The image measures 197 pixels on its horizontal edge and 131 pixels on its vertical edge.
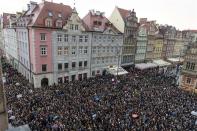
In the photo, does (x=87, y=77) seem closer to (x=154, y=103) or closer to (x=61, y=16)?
(x=61, y=16)

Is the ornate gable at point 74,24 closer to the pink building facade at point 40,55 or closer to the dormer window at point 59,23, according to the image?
the dormer window at point 59,23

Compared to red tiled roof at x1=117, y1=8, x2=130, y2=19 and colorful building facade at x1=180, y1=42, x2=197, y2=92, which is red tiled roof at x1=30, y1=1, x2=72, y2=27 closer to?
red tiled roof at x1=117, y1=8, x2=130, y2=19

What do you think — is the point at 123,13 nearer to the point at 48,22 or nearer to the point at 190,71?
the point at 190,71

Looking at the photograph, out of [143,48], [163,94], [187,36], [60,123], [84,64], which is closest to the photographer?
[60,123]

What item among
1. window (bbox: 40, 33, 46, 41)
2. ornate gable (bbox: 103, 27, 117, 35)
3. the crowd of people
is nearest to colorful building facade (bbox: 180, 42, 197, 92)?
the crowd of people

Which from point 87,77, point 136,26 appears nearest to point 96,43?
point 87,77

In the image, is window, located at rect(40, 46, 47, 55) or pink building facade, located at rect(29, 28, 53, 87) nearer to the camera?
pink building facade, located at rect(29, 28, 53, 87)
